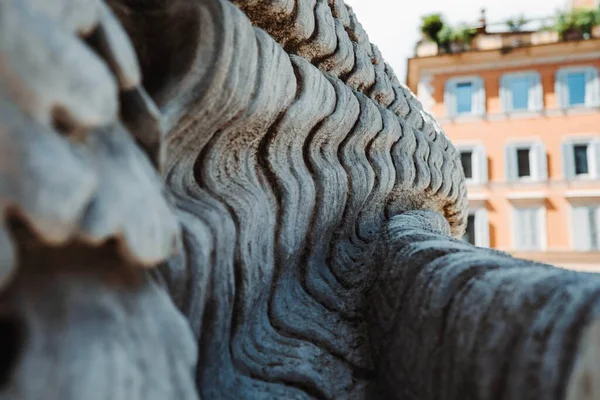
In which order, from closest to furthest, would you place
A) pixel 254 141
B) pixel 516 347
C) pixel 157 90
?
pixel 516 347 < pixel 157 90 < pixel 254 141

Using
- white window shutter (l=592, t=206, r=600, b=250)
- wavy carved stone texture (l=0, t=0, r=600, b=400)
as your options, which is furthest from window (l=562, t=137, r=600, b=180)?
wavy carved stone texture (l=0, t=0, r=600, b=400)

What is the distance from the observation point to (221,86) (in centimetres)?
63

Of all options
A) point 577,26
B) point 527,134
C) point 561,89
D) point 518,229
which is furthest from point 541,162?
point 577,26

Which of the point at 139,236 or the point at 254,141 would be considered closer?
the point at 139,236

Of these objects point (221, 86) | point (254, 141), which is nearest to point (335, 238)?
point (254, 141)

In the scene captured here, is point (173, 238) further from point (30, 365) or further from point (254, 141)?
point (254, 141)

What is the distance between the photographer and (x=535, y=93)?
9992mm

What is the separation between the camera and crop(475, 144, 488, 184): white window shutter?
988 cm

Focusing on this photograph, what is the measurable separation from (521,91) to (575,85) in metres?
0.85

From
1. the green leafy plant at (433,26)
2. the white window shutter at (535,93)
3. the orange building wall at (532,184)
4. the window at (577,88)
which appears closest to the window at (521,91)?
the white window shutter at (535,93)

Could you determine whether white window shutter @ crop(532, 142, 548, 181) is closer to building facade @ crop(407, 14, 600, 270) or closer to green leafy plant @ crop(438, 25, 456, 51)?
building facade @ crop(407, 14, 600, 270)

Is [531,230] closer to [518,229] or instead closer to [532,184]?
[518,229]

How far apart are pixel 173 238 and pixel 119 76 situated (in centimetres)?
12

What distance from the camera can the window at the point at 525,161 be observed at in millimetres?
9836
